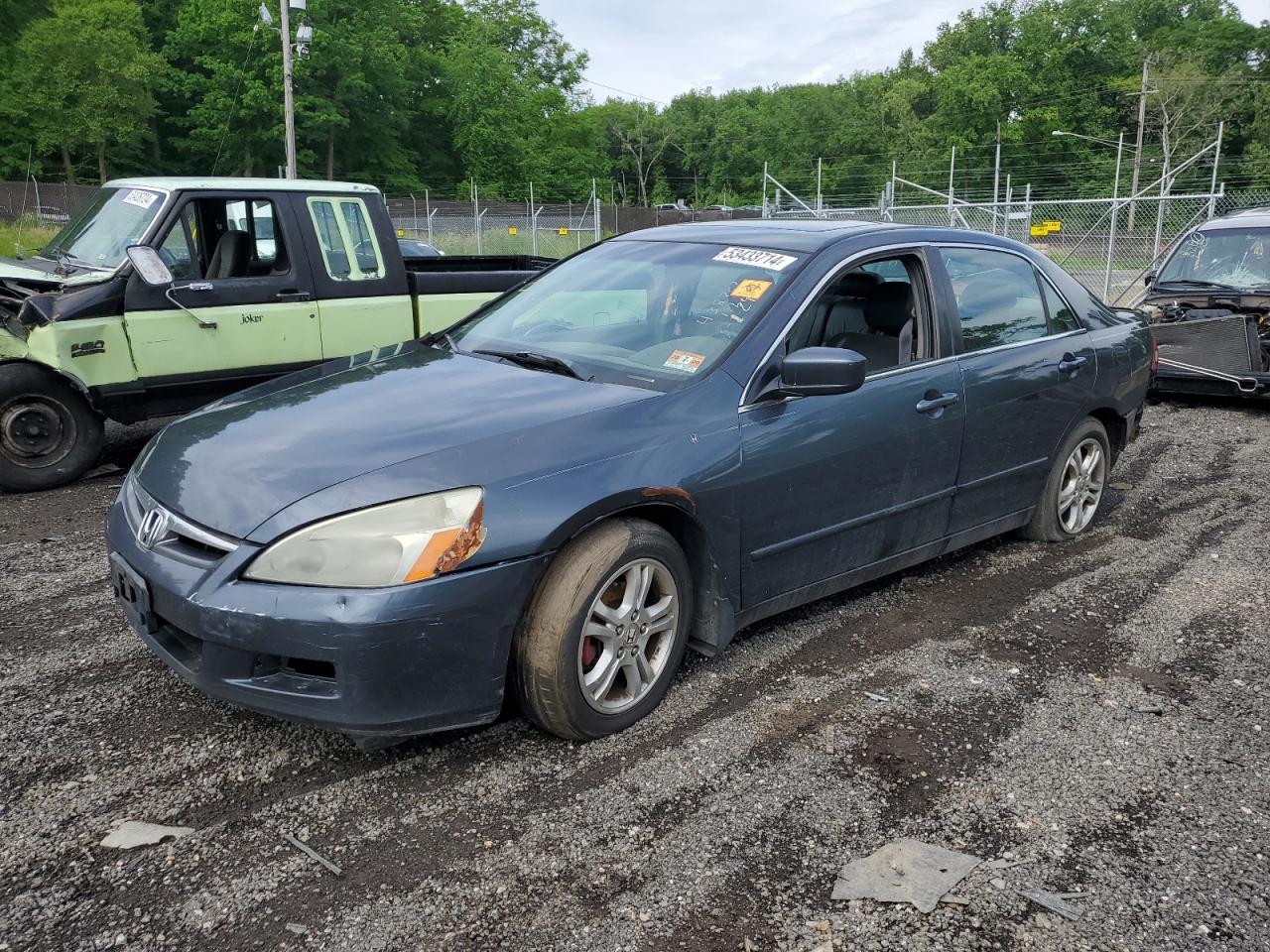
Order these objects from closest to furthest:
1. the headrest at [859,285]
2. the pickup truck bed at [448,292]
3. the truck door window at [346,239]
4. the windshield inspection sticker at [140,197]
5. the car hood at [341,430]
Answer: the car hood at [341,430], the headrest at [859,285], the windshield inspection sticker at [140,197], the truck door window at [346,239], the pickup truck bed at [448,292]

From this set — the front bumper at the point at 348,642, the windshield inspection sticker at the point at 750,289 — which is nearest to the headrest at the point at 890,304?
the windshield inspection sticker at the point at 750,289

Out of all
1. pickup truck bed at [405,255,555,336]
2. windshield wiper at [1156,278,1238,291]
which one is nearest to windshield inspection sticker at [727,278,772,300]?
pickup truck bed at [405,255,555,336]

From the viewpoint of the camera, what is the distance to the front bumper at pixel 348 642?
269 cm

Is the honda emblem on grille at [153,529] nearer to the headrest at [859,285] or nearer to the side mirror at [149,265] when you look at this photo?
the headrest at [859,285]

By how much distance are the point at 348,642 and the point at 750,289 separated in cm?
208

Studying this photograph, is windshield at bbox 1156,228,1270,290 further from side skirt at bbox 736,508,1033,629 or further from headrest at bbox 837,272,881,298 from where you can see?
headrest at bbox 837,272,881,298

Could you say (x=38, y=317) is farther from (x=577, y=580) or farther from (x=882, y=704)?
(x=882, y=704)

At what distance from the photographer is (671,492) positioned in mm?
3229

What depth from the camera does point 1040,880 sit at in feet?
8.50

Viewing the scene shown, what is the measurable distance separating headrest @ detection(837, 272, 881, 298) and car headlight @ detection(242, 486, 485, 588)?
2.16 metres

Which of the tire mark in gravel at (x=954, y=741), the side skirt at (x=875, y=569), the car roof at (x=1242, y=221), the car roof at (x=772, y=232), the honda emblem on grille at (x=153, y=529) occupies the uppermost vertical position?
the car roof at (x=1242, y=221)

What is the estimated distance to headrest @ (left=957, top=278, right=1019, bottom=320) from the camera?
4.50 meters

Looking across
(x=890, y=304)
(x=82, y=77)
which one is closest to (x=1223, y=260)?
(x=890, y=304)

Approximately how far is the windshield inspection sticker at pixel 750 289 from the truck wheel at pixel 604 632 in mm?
1103
